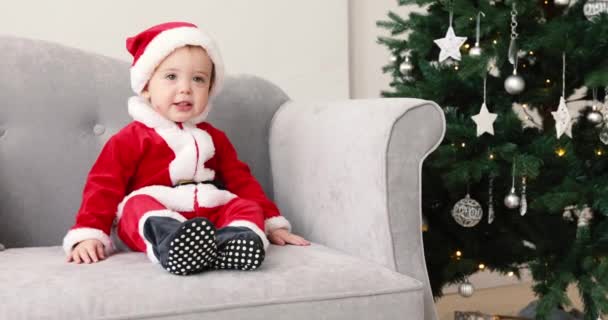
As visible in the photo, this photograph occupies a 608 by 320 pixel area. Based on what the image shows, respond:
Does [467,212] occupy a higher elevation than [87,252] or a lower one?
lower

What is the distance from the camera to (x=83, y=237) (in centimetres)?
132

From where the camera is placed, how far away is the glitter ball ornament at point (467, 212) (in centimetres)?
184

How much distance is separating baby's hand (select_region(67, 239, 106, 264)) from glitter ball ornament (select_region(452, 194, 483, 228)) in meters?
0.96

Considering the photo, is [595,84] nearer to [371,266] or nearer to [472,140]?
[472,140]

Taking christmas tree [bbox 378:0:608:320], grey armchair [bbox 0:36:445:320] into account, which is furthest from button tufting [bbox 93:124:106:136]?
christmas tree [bbox 378:0:608:320]

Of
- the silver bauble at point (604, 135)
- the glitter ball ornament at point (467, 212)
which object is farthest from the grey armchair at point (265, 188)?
the silver bauble at point (604, 135)

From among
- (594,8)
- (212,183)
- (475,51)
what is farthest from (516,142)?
(212,183)

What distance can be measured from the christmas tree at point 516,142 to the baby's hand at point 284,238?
20.5 inches

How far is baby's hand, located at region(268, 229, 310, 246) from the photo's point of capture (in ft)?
4.73

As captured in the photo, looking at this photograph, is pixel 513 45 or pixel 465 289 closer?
pixel 513 45

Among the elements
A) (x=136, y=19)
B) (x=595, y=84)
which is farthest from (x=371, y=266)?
(x=136, y=19)

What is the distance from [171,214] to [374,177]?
1.31ft

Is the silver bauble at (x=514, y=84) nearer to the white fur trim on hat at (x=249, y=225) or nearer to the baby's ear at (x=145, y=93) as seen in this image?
the white fur trim on hat at (x=249, y=225)

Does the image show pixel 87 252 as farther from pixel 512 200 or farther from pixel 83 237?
pixel 512 200
